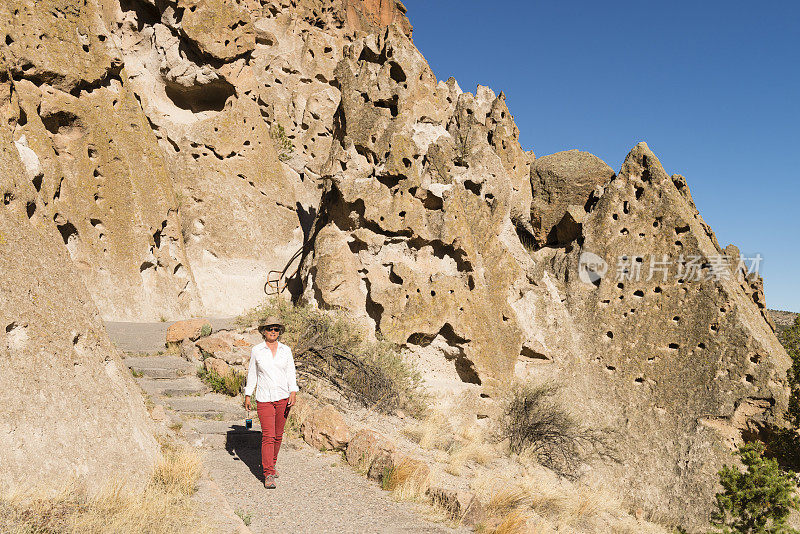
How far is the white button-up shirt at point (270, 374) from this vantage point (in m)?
4.64

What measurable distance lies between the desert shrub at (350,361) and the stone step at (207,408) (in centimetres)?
112

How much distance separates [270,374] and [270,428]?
48 cm

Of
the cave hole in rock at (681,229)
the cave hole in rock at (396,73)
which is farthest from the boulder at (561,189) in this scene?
the cave hole in rock at (396,73)

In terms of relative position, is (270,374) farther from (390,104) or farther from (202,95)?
(202,95)

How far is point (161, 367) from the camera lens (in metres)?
7.76

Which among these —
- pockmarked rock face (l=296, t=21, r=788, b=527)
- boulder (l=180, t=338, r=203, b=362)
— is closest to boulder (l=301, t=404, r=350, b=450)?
boulder (l=180, t=338, r=203, b=362)

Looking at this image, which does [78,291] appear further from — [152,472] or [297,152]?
[297,152]

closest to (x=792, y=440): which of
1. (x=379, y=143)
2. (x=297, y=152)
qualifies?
(x=379, y=143)

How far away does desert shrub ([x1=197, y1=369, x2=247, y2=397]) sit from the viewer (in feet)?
23.4

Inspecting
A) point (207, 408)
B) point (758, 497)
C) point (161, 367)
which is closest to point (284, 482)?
point (207, 408)

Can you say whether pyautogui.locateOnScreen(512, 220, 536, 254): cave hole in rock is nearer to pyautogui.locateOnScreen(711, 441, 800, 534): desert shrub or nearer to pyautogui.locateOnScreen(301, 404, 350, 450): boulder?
pyautogui.locateOnScreen(711, 441, 800, 534): desert shrub

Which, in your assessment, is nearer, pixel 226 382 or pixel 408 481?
pixel 408 481

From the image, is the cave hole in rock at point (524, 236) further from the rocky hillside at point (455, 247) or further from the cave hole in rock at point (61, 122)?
the cave hole in rock at point (61, 122)

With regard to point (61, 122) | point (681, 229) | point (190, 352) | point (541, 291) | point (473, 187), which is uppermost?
point (473, 187)
